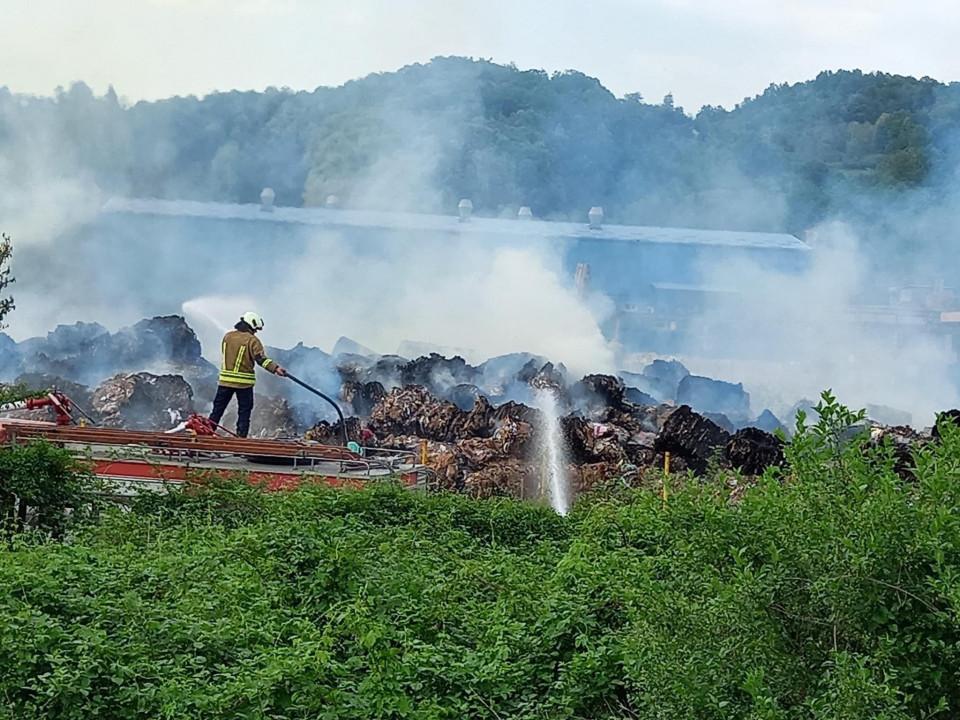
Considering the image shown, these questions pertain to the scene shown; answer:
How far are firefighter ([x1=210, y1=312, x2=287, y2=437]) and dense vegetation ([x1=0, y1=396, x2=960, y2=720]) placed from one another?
13.4ft

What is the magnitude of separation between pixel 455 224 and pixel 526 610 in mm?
14474

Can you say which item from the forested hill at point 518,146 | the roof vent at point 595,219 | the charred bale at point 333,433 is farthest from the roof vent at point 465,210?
the charred bale at point 333,433

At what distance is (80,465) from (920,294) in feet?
45.6

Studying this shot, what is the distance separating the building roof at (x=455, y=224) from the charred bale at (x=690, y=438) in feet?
20.6

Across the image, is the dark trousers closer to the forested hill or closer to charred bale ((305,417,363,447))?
charred bale ((305,417,363,447))

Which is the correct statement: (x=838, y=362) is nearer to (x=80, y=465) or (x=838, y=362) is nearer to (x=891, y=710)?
(x=80, y=465)

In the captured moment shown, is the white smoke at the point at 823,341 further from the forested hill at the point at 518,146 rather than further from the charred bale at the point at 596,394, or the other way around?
the charred bale at the point at 596,394

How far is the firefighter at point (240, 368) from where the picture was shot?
13.3m

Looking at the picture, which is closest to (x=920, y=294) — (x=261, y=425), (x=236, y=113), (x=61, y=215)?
(x=261, y=425)

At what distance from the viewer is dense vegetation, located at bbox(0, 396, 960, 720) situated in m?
3.81

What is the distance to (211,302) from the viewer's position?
20.8m

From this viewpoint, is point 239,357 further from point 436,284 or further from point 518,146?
point 518,146

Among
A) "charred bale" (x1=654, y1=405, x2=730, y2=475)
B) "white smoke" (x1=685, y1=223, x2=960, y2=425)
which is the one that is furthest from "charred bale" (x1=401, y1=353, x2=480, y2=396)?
"white smoke" (x1=685, y1=223, x2=960, y2=425)

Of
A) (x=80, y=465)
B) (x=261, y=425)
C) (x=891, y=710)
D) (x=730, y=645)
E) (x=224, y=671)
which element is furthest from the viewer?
(x=261, y=425)
